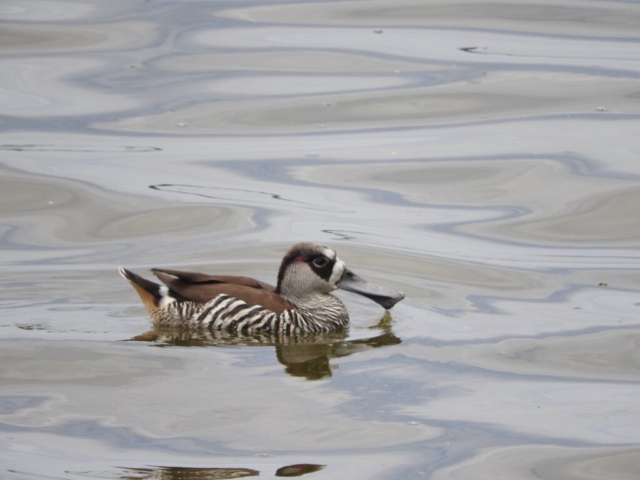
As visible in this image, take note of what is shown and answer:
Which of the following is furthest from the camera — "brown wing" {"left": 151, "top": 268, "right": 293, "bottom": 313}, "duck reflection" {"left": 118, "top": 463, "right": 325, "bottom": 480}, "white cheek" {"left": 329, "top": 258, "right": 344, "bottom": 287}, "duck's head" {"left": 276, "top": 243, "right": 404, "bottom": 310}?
"white cheek" {"left": 329, "top": 258, "right": 344, "bottom": 287}

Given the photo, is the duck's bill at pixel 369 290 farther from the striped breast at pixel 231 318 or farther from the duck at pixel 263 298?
the striped breast at pixel 231 318

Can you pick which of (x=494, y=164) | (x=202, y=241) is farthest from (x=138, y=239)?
(x=494, y=164)

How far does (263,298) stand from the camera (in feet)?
33.1

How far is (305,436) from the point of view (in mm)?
7465

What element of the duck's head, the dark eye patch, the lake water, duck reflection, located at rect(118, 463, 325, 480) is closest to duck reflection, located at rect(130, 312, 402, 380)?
the lake water

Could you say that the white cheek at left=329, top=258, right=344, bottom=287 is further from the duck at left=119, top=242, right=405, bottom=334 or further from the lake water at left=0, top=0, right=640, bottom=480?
the lake water at left=0, top=0, right=640, bottom=480

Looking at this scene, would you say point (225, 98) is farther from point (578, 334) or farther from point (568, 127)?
point (578, 334)

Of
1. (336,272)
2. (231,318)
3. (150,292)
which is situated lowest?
(231,318)

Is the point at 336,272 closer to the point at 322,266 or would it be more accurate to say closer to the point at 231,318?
the point at 322,266

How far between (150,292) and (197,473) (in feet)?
11.5

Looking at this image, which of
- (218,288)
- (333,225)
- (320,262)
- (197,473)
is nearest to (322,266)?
(320,262)

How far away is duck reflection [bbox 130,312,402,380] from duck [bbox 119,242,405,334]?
88 mm

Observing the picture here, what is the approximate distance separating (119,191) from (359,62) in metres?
6.04

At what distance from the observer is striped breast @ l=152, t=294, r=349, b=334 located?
995 centimetres
